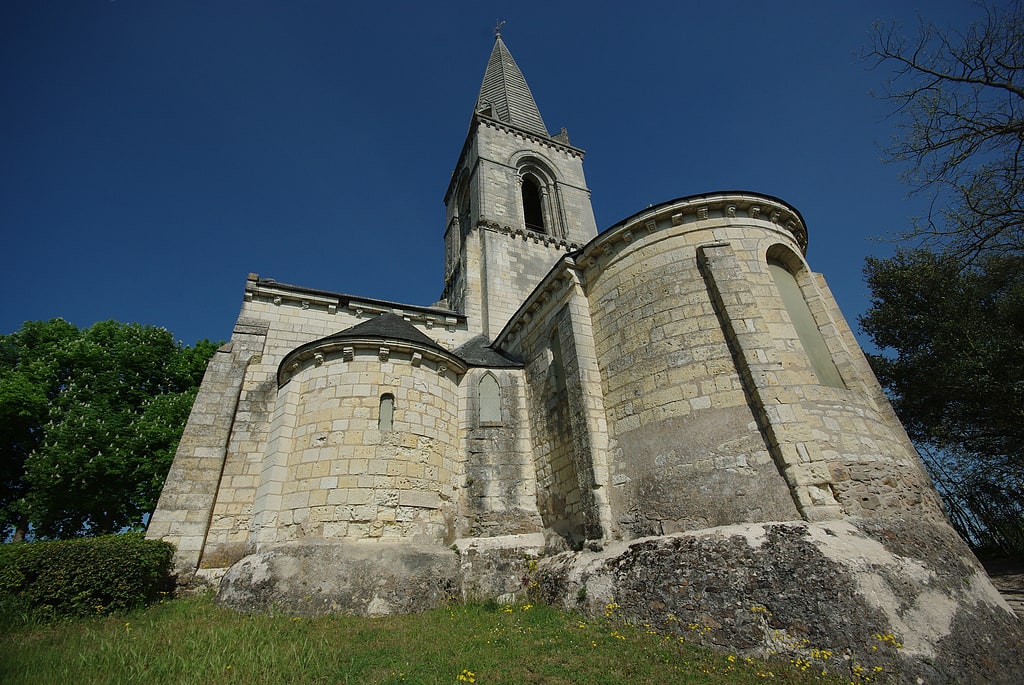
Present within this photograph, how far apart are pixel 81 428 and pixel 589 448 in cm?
1579

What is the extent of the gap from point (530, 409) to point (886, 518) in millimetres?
6319

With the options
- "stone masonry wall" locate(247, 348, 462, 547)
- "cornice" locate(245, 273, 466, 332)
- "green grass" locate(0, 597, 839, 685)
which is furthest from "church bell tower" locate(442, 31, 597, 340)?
"green grass" locate(0, 597, 839, 685)

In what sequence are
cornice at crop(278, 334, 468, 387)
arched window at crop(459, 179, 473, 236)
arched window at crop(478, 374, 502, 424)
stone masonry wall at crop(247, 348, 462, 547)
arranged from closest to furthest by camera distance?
1. stone masonry wall at crop(247, 348, 462, 547)
2. cornice at crop(278, 334, 468, 387)
3. arched window at crop(478, 374, 502, 424)
4. arched window at crop(459, 179, 473, 236)

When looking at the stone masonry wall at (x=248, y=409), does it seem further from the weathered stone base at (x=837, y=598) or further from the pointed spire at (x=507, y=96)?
the pointed spire at (x=507, y=96)

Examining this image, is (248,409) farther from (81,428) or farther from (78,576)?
(81,428)

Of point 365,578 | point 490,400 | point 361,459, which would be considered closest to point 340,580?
point 365,578

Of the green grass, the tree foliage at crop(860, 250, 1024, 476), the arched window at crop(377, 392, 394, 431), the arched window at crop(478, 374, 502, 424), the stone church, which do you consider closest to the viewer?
the green grass

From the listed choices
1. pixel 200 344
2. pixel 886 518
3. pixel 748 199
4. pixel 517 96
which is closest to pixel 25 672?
pixel 886 518

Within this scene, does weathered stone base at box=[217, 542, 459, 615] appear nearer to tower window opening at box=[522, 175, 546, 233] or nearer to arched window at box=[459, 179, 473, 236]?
arched window at box=[459, 179, 473, 236]

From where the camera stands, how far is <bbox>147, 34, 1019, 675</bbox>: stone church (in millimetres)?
5738

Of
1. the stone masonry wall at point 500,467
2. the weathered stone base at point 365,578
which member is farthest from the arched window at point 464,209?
the weathered stone base at point 365,578

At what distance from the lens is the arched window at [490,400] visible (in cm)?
1010

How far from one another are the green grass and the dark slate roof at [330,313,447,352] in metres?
4.97

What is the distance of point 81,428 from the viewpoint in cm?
1381
